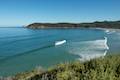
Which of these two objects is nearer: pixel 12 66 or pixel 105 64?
pixel 105 64

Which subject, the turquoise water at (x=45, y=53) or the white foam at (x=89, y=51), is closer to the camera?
the turquoise water at (x=45, y=53)

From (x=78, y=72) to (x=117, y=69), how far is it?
3.23 feet

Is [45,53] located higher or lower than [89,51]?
lower

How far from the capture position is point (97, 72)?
575 centimetres


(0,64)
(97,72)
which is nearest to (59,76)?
(97,72)

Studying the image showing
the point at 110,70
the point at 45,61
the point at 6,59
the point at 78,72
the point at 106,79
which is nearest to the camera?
the point at 106,79

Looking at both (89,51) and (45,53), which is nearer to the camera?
(89,51)

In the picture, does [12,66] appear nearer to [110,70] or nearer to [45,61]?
[45,61]

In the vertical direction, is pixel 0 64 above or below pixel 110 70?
below

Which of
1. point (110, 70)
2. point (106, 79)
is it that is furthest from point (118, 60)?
point (106, 79)

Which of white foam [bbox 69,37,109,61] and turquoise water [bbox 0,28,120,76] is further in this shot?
white foam [bbox 69,37,109,61]

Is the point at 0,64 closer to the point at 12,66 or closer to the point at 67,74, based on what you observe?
the point at 12,66

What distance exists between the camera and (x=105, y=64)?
6262mm

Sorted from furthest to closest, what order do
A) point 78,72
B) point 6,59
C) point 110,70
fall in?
point 6,59, point 78,72, point 110,70
